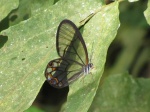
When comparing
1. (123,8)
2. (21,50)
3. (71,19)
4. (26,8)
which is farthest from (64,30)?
(123,8)

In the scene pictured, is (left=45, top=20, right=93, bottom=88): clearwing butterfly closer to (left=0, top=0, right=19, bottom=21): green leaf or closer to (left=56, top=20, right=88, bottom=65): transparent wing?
(left=56, top=20, right=88, bottom=65): transparent wing

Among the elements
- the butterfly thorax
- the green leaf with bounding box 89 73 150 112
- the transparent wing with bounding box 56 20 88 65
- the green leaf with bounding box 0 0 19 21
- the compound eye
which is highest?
the green leaf with bounding box 0 0 19 21

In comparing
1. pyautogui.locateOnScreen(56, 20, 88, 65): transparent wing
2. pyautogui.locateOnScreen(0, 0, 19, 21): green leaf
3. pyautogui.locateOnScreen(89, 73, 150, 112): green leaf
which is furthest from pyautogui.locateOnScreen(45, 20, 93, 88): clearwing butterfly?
A: pyautogui.locateOnScreen(89, 73, 150, 112): green leaf

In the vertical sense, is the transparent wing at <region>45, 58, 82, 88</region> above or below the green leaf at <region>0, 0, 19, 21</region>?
below

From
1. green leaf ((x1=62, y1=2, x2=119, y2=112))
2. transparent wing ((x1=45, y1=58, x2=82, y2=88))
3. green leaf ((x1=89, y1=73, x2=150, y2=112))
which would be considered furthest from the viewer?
green leaf ((x1=89, y1=73, x2=150, y2=112))

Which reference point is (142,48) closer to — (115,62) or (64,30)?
(115,62)

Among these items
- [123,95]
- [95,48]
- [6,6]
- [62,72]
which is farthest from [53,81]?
[123,95]

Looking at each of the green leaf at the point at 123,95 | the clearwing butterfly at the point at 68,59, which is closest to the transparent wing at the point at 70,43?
the clearwing butterfly at the point at 68,59

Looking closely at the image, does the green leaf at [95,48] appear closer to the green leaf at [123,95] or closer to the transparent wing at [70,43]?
the transparent wing at [70,43]

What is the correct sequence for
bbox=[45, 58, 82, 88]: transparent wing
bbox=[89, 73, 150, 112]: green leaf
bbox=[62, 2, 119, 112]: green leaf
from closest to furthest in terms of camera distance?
bbox=[62, 2, 119, 112]: green leaf → bbox=[45, 58, 82, 88]: transparent wing → bbox=[89, 73, 150, 112]: green leaf
